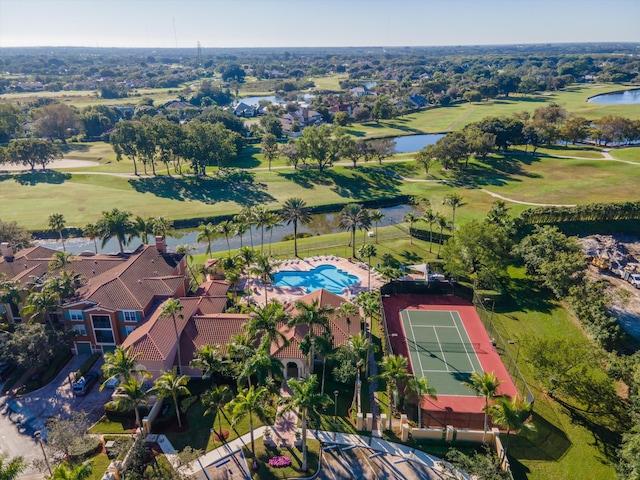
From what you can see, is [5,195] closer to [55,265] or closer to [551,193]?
[55,265]

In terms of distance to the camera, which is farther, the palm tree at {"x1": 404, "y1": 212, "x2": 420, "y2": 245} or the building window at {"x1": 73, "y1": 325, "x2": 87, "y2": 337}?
the palm tree at {"x1": 404, "y1": 212, "x2": 420, "y2": 245}

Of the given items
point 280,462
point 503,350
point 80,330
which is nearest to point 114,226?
point 80,330

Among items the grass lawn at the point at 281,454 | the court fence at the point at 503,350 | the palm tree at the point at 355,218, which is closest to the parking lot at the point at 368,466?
the grass lawn at the point at 281,454

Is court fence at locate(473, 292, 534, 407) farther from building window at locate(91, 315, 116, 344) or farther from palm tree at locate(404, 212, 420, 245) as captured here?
building window at locate(91, 315, 116, 344)

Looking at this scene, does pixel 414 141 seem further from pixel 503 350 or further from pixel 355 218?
pixel 503 350

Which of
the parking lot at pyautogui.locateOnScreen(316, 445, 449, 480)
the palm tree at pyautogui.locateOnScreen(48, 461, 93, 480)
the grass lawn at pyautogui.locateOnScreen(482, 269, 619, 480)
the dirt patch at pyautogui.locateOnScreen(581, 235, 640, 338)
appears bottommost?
the grass lawn at pyautogui.locateOnScreen(482, 269, 619, 480)

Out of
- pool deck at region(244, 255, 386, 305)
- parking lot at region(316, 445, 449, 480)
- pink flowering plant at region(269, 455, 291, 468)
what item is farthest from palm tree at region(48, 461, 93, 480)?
pool deck at region(244, 255, 386, 305)

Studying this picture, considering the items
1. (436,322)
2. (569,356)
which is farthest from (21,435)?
(569,356)

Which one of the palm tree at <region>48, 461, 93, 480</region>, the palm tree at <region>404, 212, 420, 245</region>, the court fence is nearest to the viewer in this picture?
the palm tree at <region>48, 461, 93, 480</region>
